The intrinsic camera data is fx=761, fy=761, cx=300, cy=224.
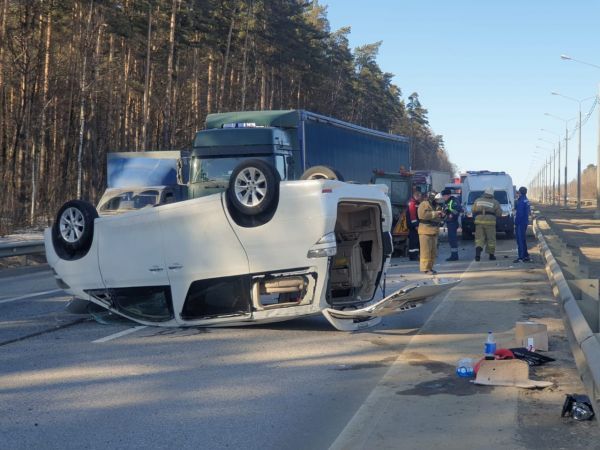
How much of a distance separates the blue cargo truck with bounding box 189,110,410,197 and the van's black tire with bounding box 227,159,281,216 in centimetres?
400

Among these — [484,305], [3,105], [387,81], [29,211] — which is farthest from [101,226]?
[387,81]

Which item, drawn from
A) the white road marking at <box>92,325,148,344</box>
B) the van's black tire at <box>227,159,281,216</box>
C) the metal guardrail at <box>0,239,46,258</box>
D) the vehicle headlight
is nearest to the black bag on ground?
the vehicle headlight

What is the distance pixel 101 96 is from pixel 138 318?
33838mm

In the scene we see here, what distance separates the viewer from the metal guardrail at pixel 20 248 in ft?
56.2

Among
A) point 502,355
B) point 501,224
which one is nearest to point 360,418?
point 502,355

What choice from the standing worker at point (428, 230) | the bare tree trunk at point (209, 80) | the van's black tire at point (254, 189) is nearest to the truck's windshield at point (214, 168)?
the standing worker at point (428, 230)

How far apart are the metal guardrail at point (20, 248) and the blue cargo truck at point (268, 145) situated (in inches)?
177

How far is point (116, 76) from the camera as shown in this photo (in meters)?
43.2

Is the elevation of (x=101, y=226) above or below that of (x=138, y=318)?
above

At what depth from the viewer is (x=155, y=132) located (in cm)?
5184

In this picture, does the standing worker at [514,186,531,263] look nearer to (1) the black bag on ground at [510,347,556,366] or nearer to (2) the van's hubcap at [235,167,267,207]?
(2) the van's hubcap at [235,167,267,207]

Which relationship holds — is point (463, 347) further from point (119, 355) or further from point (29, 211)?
point (29, 211)

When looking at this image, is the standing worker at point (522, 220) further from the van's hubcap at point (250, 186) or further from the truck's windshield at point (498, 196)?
the van's hubcap at point (250, 186)

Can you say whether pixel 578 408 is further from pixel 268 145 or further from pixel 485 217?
pixel 485 217
